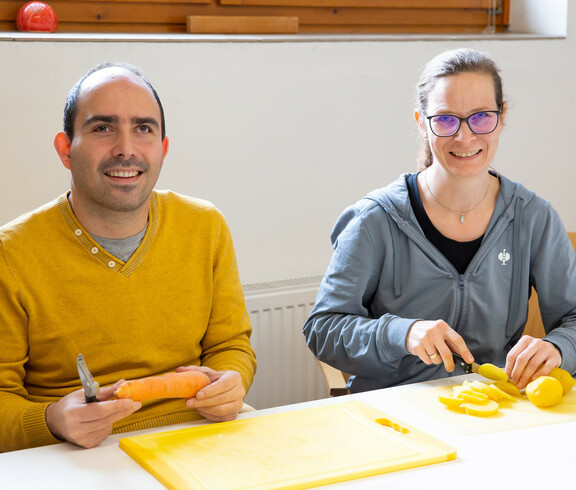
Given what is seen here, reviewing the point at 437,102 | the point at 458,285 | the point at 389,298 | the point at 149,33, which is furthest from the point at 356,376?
the point at 149,33

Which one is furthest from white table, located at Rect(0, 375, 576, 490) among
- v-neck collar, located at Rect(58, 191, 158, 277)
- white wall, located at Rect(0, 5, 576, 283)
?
white wall, located at Rect(0, 5, 576, 283)

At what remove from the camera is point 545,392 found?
1595 mm

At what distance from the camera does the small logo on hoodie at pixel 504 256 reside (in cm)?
202

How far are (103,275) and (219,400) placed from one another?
39 centimetres

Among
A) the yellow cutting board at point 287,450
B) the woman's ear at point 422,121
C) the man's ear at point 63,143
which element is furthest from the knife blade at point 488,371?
the man's ear at point 63,143

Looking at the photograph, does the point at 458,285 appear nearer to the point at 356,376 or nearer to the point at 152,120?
the point at 356,376

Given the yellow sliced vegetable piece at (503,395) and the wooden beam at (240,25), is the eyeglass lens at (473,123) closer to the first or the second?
the yellow sliced vegetable piece at (503,395)

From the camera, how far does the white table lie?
128 centimetres

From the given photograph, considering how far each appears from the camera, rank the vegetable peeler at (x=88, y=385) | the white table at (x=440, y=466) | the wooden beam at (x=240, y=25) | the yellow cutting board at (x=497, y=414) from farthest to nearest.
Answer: the wooden beam at (x=240, y=25) → the yellow cutting board at (x=497, y=414) → the vegetable peeler at (x=88, y=385) → the white table at (x=440, y=466)

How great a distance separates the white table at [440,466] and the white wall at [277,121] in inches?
52.2

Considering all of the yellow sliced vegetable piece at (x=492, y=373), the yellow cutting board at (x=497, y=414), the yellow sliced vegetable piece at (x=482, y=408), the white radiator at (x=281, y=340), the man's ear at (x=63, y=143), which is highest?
the man's ear at (x=63, y=143)

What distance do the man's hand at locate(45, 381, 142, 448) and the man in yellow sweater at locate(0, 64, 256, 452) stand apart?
0.72ft

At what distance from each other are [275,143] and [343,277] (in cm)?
100

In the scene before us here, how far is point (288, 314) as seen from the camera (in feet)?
9.80
